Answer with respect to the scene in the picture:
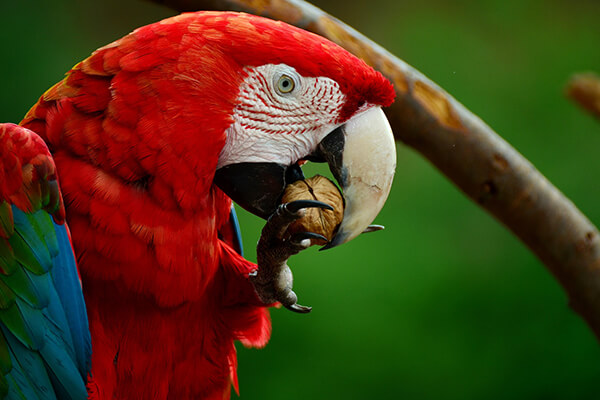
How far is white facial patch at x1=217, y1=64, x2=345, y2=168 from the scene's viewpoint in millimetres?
1054

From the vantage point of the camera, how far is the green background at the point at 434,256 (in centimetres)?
256

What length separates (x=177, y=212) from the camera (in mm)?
1050

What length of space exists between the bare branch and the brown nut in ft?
4.40

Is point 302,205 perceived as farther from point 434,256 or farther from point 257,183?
point 434,256

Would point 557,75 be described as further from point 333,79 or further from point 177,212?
point 177,212

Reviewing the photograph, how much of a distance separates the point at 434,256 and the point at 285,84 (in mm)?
1861

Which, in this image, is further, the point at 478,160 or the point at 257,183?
the point at 478,160

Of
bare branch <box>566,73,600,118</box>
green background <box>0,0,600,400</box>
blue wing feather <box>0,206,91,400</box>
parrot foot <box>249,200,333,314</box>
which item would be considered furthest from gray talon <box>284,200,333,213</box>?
green background <box>0,0,600,400</box>

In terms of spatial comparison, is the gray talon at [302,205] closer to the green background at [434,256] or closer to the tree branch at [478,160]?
the tree branch at [478,160]

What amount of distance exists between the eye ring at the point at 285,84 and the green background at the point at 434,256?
154 cm

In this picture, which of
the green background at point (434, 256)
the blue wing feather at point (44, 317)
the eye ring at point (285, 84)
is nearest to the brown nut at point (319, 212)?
the eye ring at point (285, 84)

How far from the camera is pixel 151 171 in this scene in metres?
1.01

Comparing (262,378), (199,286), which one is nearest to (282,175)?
(199,286)

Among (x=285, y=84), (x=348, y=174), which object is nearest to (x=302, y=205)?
(x=348, y=174)
